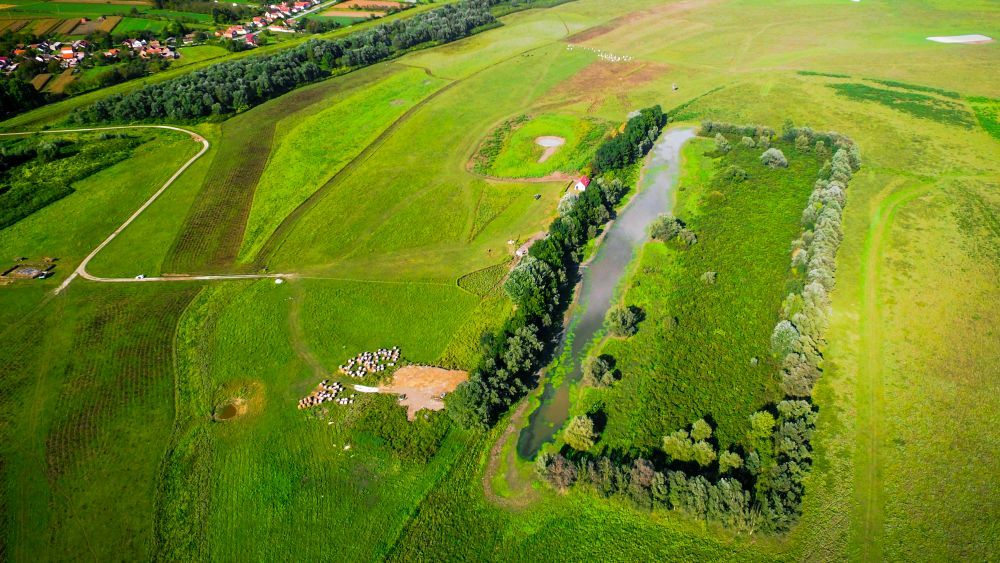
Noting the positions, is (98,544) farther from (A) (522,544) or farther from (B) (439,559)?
(A) (522,544)

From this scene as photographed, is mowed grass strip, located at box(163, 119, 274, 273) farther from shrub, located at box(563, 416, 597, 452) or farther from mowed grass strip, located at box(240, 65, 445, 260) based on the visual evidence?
shrub, located at box(563, 416, 597, 452)

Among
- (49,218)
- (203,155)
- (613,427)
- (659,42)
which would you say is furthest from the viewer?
(659,42)

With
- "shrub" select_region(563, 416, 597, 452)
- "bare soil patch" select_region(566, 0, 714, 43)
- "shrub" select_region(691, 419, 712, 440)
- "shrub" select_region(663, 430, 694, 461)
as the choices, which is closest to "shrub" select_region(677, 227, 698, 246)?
"shrub" select_region(691, 419, 712, 440)

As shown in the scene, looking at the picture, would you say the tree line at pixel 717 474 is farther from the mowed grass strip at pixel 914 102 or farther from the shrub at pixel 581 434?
the mowed grass strip at pixel 914 102

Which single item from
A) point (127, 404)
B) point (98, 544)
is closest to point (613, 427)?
point (98, 544)

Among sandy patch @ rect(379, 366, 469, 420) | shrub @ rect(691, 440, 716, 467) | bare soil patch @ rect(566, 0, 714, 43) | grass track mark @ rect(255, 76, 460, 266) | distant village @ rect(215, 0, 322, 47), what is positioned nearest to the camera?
shrub @ rect(691, 440, 716, 467)
